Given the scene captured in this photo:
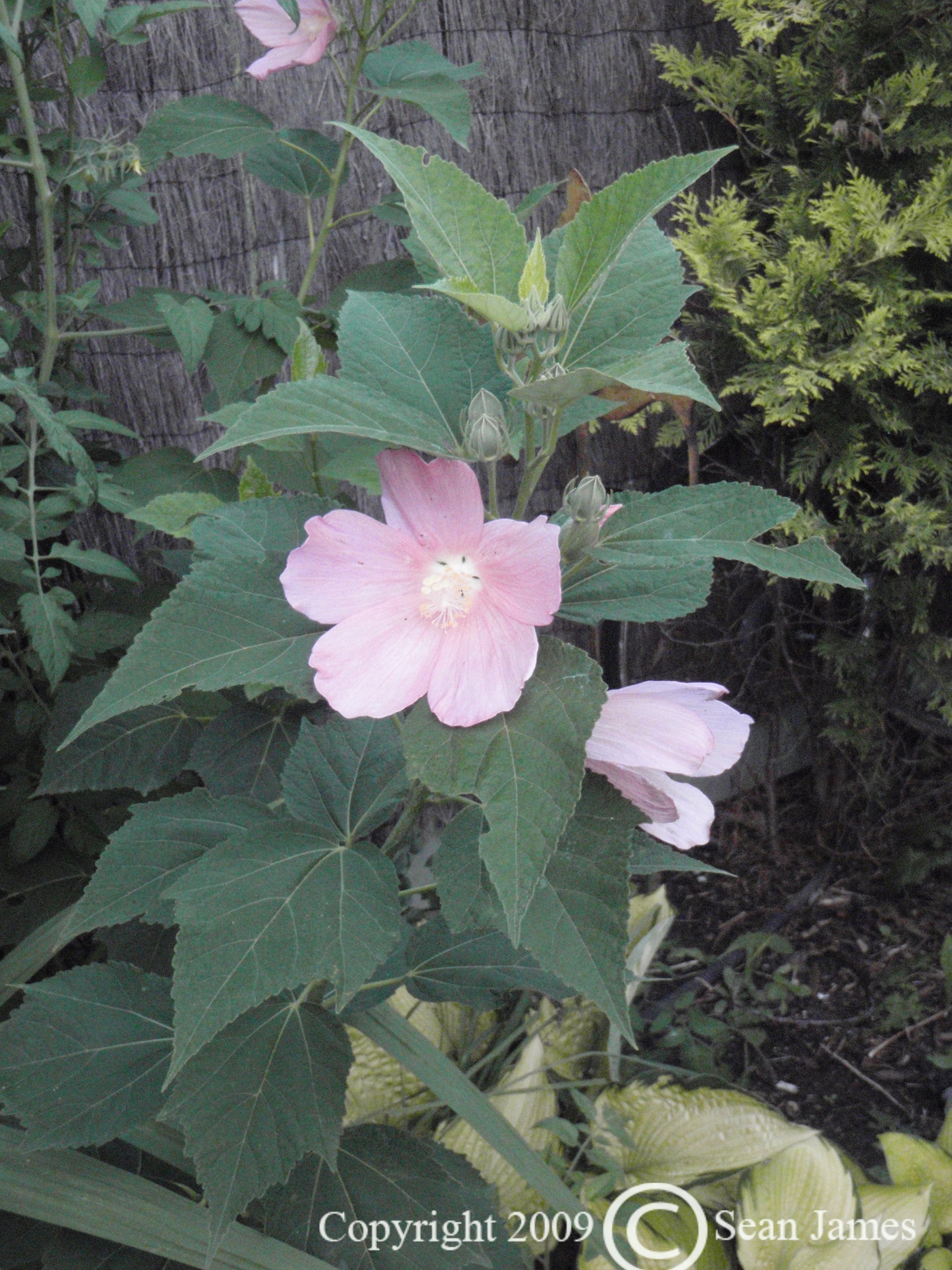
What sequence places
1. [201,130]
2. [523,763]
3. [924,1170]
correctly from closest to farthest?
[523,763] → [201,130] → [924,1170]

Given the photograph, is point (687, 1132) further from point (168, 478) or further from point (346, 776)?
point (168, 478)

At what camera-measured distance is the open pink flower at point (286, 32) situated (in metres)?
1.18

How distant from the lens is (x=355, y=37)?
172 cm

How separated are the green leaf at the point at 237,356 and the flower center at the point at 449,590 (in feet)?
2.53

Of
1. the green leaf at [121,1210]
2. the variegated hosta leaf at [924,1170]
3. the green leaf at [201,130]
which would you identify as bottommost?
the variegated hosta leaf at [924,1170]

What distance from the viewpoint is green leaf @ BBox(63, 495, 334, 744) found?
550 mm

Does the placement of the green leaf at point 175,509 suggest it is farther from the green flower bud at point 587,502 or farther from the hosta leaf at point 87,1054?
the green flower bud at point 587,502

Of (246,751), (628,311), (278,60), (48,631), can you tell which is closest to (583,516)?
(628,311)

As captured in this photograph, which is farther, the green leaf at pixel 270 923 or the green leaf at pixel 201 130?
the green leaf at pixel 201 130

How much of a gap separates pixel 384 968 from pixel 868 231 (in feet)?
5.14

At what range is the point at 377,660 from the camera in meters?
0.56

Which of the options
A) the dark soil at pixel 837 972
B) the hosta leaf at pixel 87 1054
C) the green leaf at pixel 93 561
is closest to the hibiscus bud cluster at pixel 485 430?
the hosta leaf at pixel 87 1054

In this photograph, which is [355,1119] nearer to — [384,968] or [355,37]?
[384,968]

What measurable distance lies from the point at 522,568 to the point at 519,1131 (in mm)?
1228
